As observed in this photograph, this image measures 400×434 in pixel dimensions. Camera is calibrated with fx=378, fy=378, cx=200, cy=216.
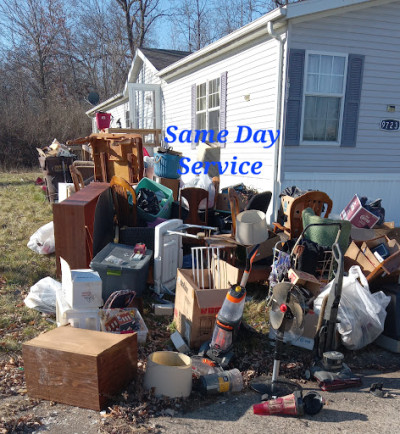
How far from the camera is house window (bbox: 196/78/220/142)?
898 cm

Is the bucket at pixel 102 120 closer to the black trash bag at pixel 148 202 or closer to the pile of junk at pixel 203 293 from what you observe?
the pile of junk at pixel 203 293

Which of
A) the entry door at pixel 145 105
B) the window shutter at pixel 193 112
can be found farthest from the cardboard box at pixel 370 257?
the entry door at pixel 145 105

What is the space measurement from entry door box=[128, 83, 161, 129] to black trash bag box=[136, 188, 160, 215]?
7.62 metres

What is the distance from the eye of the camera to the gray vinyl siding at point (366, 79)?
21.4 feet

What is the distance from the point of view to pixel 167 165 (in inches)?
277

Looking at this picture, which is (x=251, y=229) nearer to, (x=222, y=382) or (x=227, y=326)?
(x=227, y=326)

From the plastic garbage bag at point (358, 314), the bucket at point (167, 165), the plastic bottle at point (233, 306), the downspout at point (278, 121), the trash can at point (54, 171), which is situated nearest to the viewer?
the plastic bottle at point (233, 306)

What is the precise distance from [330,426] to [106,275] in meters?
2.50

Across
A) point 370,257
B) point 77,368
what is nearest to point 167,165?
point 370,257

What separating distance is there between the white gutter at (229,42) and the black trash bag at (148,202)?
139 inches

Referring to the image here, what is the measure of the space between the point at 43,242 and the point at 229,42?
5.37m

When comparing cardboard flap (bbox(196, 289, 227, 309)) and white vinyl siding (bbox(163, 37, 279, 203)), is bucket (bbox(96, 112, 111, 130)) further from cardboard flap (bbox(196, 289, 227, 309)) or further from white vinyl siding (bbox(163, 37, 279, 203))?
cardboard flap (bbox(196, 289, 227, 309))

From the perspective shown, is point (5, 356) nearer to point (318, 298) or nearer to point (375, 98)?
point (318, 298)

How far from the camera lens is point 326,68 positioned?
263 inches
